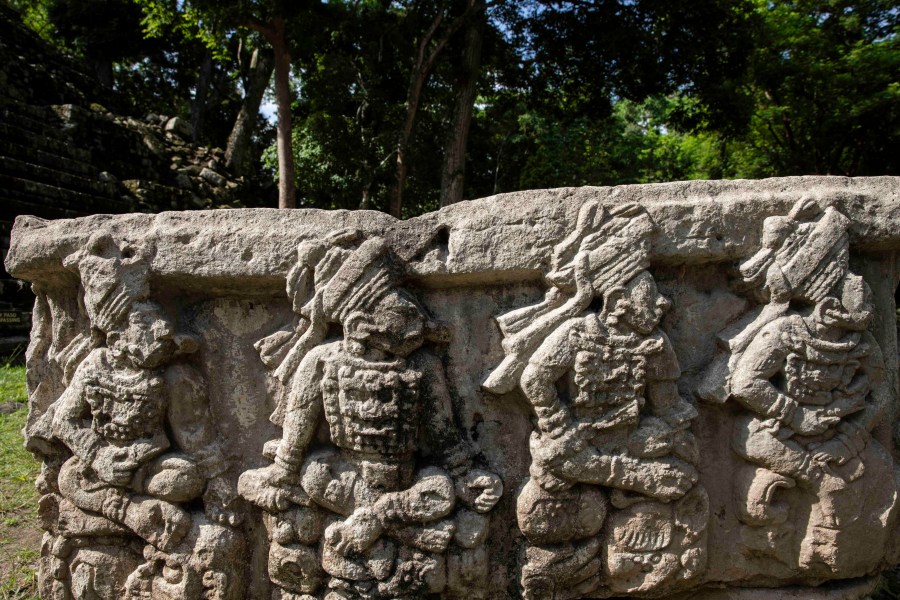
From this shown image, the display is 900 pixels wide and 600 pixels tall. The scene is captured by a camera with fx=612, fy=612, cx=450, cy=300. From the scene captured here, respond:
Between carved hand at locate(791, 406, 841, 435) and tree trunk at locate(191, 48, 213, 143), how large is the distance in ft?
68.6

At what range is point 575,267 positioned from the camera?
2.54 metres

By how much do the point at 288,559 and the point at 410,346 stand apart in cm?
107

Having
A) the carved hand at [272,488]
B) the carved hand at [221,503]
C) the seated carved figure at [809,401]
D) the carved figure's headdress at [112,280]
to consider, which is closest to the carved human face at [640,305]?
the seated carved figure at [809,401]

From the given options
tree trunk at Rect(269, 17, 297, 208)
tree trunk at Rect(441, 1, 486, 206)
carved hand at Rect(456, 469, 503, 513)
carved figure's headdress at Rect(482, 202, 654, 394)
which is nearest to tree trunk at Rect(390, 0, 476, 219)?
tree trunk at Rect(441, 1, 486, 206)

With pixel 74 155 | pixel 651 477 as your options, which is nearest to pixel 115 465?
pixel 651 477

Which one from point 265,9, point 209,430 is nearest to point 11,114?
point 265,9

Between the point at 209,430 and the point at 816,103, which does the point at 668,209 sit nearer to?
the point at 209,430

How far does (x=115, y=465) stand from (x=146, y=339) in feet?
1.97

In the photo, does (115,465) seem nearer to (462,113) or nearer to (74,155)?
(462,113)

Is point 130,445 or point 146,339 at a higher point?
point 146,339

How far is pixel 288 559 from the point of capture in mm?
2646

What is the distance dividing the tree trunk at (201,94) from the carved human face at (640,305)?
20448mm

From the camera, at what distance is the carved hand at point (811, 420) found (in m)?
2.54

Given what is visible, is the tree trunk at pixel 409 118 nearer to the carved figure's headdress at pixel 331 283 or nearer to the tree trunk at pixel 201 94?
the carved figure's headdress at pixel 331 283
